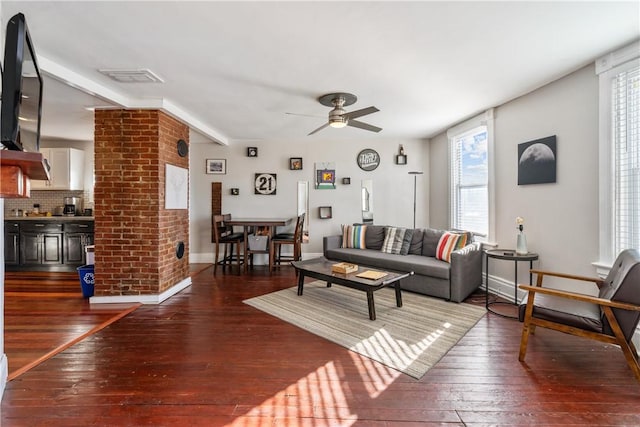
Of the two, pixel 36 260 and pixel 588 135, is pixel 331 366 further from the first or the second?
pixel 36 260

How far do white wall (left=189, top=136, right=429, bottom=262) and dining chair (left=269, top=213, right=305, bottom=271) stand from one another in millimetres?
571

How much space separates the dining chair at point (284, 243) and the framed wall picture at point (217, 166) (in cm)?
167

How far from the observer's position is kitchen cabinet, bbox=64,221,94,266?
486 cm

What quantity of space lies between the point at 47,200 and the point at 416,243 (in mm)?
6633

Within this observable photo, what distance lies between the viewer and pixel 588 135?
2.64m

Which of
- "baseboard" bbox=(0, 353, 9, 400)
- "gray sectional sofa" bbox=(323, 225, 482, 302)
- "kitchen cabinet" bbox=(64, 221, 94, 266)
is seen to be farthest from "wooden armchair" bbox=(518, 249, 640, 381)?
"kitchen cabinet" bbox=(64, 221, 94, 266)

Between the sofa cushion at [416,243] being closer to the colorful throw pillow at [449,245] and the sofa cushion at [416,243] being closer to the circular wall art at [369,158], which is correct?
the colorful throw pillow at [449,245]

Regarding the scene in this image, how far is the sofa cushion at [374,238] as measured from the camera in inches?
187

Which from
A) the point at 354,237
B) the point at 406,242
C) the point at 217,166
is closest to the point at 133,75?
the point at 217,166

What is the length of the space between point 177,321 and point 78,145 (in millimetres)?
4623

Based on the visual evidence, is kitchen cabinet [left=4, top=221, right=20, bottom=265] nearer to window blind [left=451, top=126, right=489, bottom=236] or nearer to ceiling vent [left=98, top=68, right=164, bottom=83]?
ceiling vent [left=98, top=68, right=164, bottom=83]

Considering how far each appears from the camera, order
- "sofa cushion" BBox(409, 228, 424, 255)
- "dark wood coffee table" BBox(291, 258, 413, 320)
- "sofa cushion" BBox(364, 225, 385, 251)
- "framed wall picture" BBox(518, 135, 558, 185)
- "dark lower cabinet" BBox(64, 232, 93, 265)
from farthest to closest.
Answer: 1. "dark lower cabinet" BBox(64, 232, 93, 265)
2. "sofa cushion" BBox(364, 225, 385, 251)
3. "sofa cushion" BBox(409, 228, 424, 255)
4. "framed wall picture" BBox(518, 135, 558, 185)
5. "dark wood coffee table" BBox(291, 258, 413, 320)

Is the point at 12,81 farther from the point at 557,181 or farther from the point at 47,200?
the point at 47,200

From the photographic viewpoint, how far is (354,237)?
4914mm
